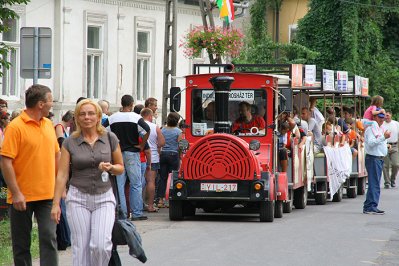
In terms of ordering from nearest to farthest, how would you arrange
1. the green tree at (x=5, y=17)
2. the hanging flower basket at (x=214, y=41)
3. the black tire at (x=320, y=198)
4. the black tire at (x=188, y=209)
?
the green tree at (x=5, y=17) < the black tire at (x=188, y=209) < the black tire at (x=320, y=198) < the hanging flower basket at (x=214, y=41)

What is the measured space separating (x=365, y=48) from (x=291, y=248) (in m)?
32.7

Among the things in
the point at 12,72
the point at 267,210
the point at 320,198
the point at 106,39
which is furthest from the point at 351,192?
the point at 106,39

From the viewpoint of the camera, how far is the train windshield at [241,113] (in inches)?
721

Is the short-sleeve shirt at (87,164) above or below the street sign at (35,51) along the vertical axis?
below

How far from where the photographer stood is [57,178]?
31.1 ft

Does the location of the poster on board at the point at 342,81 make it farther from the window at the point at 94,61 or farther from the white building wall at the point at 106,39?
the window at the point at 94,61

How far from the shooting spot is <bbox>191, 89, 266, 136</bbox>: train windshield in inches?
721

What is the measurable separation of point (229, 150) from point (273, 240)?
2788 millimetres

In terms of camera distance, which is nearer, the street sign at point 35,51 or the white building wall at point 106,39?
the street sign at point 35,51

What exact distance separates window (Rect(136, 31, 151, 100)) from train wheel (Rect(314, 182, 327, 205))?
36.6 ft

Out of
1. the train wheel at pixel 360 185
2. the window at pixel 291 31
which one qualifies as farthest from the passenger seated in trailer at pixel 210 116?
the window at pixel 291 31

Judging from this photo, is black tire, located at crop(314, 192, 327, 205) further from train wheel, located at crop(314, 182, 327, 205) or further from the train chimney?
the train chimney

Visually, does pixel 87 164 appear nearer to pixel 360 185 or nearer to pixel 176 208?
pixel 176 208

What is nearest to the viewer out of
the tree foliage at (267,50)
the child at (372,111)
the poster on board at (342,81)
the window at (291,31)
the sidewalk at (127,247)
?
the sidewalk at (127,247)
